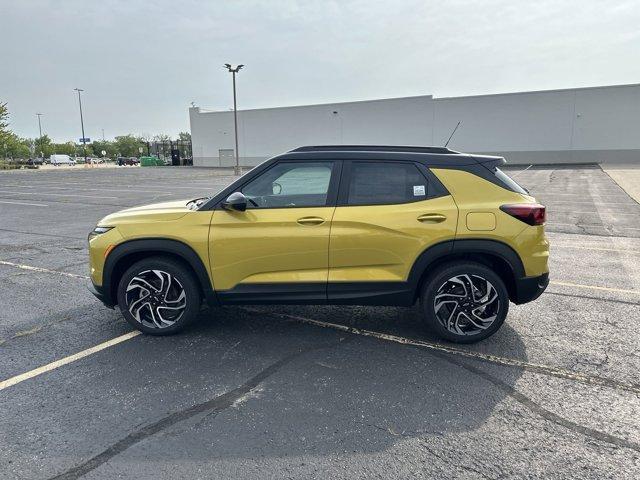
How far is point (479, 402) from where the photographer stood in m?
3.09

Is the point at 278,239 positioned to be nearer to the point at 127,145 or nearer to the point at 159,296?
the point at 159,296

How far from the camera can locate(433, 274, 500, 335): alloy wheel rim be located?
12.9 feet

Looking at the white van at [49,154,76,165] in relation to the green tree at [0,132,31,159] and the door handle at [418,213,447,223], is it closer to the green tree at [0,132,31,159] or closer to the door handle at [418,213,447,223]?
the green tree at [0,132,31,159]

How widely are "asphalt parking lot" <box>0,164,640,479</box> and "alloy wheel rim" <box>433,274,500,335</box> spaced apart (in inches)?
9.3

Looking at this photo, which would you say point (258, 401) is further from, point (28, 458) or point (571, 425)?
point (571, 425)

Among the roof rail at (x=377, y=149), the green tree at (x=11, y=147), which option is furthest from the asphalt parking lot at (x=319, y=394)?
the green tree at (x=11, y=147)

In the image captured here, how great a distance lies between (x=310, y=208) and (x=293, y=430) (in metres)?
1.87

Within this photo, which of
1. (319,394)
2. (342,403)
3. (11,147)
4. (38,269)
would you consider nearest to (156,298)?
(319,394)

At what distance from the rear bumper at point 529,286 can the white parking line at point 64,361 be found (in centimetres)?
363

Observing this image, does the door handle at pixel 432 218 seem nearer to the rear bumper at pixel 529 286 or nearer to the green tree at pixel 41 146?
the rear bumper at pixel 529 286

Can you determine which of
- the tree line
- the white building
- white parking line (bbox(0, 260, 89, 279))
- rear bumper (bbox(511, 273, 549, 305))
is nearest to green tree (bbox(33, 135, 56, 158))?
the tree line

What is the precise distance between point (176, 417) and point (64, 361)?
1.47 metres

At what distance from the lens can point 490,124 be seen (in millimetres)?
43812

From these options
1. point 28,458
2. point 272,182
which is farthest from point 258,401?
point 272,182
